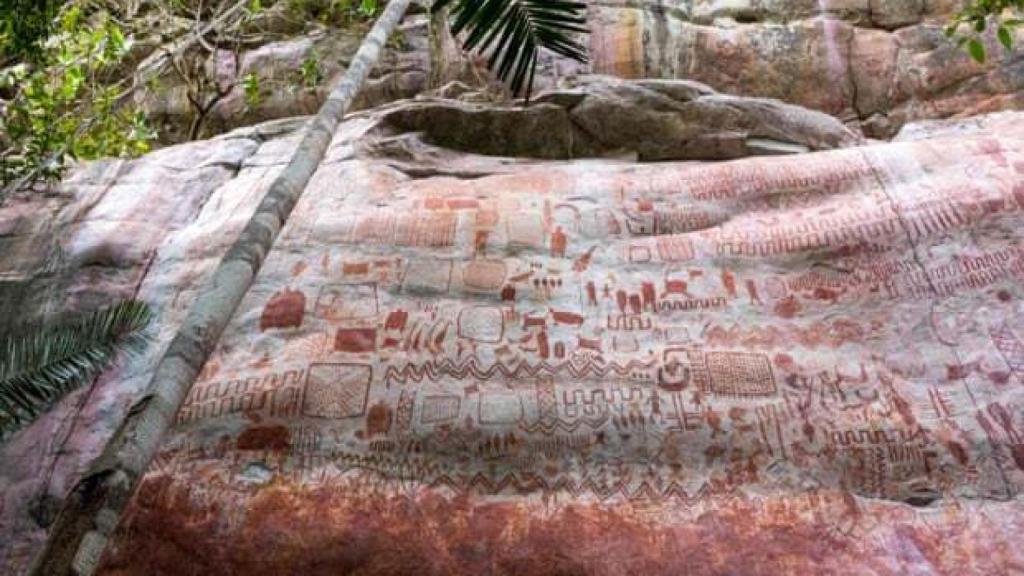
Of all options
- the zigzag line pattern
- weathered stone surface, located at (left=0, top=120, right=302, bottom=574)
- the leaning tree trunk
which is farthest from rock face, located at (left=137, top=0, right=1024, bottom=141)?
the leaning tree trunk

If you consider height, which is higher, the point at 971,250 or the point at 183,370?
the point at 183,370

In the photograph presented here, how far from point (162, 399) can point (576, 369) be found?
2508mm

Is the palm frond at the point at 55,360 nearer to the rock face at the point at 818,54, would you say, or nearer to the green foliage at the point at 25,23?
the green foliage at the point at 25,23

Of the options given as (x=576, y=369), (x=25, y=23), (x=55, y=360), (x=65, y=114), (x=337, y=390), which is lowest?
(x=576, y=369)

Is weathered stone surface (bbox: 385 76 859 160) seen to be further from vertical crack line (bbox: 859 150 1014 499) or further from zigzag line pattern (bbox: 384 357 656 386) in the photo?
zigzag line pattern (bbox: 384 357 656 386)

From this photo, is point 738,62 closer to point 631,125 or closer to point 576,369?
point 631,125

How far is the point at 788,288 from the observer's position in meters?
5.55

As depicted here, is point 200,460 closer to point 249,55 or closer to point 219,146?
point 219,146

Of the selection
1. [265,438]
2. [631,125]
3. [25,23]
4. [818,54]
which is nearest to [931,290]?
[631,125]

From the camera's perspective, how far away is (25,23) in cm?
601

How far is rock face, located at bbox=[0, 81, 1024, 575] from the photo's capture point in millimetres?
4316

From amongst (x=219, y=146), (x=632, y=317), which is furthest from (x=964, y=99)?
(x=219, y=146)

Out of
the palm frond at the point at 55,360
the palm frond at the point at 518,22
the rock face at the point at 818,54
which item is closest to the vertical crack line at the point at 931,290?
the palm frond at the point at 518,22

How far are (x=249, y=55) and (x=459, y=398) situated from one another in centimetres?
633
